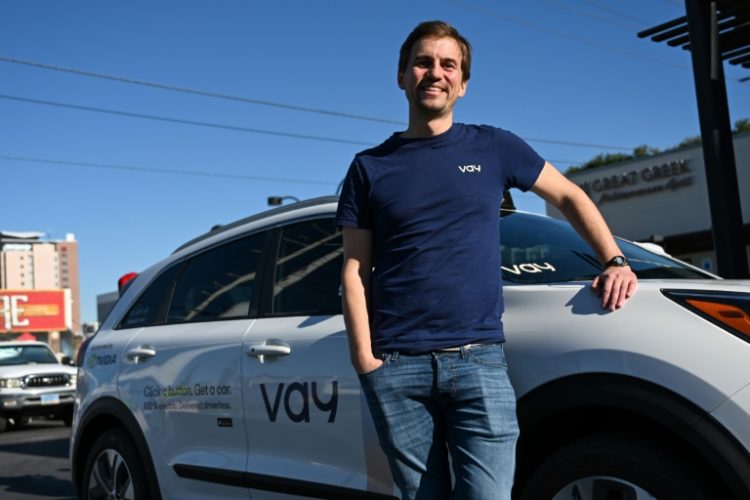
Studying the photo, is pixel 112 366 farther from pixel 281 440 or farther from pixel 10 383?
pixel 10 383

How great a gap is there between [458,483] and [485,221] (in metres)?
0.73

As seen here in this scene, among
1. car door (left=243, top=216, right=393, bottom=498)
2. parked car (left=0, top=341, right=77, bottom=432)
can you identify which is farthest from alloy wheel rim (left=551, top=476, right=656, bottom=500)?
parked car (left=0, top=341, right=77, bottom=432)

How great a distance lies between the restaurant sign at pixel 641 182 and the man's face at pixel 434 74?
23.9 m

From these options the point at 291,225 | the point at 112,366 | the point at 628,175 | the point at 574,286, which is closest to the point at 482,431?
the point at 574,286

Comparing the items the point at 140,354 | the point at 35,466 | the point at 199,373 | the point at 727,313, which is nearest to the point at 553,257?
the point at 727,313

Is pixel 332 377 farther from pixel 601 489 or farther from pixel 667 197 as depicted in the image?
pixel 667 197

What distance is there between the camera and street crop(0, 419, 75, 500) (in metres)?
7.64

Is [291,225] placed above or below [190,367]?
above

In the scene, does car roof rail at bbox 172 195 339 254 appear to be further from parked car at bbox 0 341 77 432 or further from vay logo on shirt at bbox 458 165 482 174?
parked car at bbox 0 341 77 432

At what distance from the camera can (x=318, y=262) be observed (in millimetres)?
3904

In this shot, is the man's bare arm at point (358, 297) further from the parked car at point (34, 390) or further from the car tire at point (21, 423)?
the car tire at point (21, 423)

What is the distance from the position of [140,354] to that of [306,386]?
54.4 inches

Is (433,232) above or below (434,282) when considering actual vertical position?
above

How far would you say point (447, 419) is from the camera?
258cm
